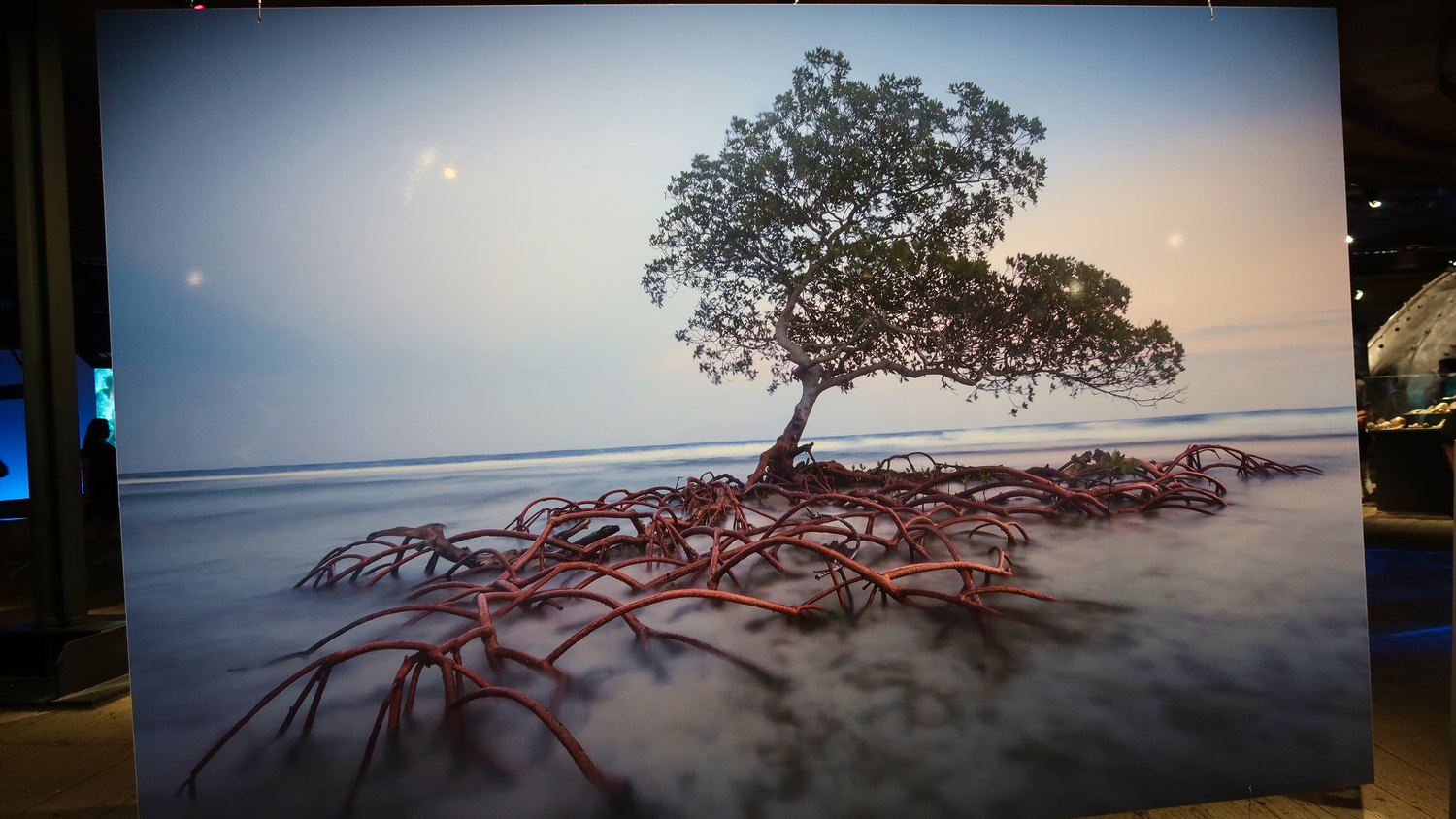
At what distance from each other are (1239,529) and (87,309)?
420 cm

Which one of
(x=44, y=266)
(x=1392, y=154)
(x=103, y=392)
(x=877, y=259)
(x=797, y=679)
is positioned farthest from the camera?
(x=103, y=392)

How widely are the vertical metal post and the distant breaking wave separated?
1.61m

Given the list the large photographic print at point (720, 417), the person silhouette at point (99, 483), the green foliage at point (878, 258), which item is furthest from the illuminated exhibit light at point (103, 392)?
the green foliage at point (878, 258)

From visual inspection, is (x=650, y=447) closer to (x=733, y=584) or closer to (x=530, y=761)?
(x=733, y=584)

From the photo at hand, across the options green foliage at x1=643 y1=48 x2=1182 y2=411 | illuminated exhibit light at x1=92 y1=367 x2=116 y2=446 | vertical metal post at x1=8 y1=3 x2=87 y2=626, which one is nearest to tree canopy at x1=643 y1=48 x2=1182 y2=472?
green foliage at x1=643 y1=48 x2=1182 y2=411

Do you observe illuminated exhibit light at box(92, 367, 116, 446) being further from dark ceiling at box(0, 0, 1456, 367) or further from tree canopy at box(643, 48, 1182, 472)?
tree canopy at box(643, 48, 1182, 472)

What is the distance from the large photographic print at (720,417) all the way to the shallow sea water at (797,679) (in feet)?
0.03

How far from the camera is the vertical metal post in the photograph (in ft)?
7.94

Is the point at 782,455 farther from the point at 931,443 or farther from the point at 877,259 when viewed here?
the point at 877,259

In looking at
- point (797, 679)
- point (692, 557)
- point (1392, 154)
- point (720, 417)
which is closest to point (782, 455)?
point (720, 417)

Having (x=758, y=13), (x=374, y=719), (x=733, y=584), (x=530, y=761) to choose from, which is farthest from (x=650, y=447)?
(x=758, y=13)

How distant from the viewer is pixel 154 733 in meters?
1.50

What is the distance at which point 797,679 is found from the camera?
1552 mm

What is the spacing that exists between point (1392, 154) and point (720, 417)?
2.75 metres
